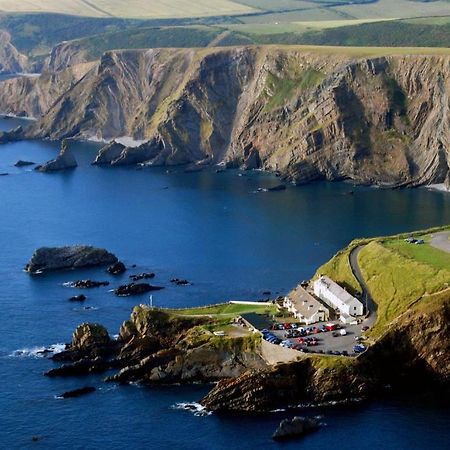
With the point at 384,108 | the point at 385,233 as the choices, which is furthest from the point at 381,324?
the point at 384,108

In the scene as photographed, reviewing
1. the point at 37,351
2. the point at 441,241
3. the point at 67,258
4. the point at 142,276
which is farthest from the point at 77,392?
the point at 67,258

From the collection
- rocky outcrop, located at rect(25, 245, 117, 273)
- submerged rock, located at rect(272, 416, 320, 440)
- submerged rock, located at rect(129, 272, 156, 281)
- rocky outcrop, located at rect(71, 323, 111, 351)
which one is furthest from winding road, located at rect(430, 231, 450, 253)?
rocky outcrop, located at rect(25, 245, 117, 273)

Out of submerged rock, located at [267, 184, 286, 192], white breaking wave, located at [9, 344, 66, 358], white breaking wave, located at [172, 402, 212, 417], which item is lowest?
submerged rock, located at [267, 184, 286, 192]

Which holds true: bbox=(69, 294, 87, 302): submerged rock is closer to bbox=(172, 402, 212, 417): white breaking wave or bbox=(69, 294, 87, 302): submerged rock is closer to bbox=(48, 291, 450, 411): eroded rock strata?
bbox=(48, 291, 450, 411): eroded rock strata

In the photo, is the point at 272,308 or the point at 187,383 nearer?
the point at 187,383

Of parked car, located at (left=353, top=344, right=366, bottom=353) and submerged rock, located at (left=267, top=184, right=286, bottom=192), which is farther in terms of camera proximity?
submerged rock, located at (left=267, top=184, right=286, bottom=192)

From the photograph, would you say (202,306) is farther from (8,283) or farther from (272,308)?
(8,283)

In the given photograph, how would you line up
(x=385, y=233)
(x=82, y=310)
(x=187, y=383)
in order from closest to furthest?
1. (x=187, y=383)
2. (x=82, y=310)
3. (x=385, y=233)
